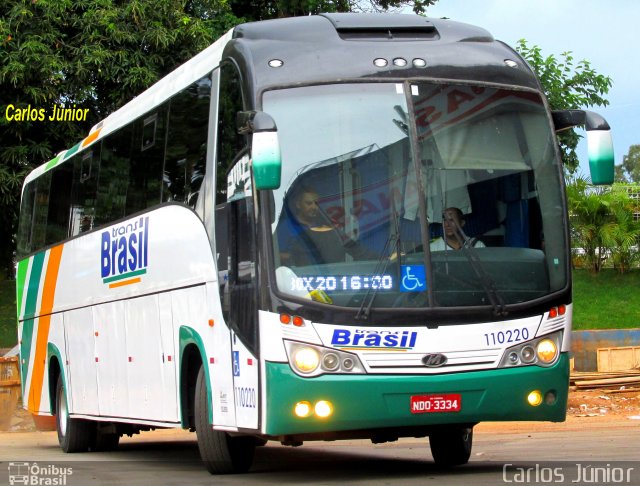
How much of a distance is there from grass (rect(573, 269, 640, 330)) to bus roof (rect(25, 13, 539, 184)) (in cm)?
2226

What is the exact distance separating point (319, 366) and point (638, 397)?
1508 cm

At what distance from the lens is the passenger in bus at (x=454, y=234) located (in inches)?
380

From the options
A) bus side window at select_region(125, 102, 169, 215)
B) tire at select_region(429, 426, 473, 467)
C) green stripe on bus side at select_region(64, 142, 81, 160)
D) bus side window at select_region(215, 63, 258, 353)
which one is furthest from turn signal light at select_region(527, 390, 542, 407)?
green stripe on bus side at select_region(64, 142, 81, 160)

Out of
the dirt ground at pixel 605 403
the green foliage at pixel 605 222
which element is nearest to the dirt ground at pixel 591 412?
the dirt ground at pixel 605 403

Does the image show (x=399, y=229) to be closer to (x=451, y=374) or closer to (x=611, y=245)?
(x=451, y=374)

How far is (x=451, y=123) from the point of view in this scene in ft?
32.7

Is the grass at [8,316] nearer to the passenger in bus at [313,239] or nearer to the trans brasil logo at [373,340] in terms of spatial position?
the passenger in bus at [313,239]

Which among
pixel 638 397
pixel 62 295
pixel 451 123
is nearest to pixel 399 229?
pixel 451 123

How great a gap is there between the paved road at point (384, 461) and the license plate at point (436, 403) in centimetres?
59

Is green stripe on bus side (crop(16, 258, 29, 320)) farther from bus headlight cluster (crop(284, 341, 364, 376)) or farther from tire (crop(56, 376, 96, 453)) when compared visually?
bus headlight cluster (crop(284, 341, 364, 376))

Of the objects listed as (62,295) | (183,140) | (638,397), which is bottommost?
(638,397)

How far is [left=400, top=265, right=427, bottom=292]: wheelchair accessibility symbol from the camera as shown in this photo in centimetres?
950

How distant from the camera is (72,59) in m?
24.5

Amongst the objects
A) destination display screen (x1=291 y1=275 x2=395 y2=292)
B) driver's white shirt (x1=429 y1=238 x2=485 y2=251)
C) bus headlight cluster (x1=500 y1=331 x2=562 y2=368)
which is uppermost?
driver's white shirt (x1=429 y1=238 x2=485 y2=251)
